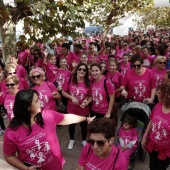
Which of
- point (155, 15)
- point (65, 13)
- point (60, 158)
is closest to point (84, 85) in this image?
point (65, 13)

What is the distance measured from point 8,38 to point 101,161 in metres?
3.26

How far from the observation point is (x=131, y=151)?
371 cm

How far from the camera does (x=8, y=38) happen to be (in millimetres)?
4582

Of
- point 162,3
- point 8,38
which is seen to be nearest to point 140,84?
point 8,38

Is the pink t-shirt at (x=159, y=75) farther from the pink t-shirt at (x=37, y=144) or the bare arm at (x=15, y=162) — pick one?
the bare arm at (x=15, y=162)

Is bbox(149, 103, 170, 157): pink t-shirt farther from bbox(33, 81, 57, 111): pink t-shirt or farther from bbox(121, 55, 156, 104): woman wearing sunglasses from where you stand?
bbox(33, 81, 57, 111): pink t-shirt

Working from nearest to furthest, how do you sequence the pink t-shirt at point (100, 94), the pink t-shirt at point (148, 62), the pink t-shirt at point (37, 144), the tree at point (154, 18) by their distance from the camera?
the pink t-shirt at point (37, 144)
the pink t-shirt at point (100, 94)
the pink t-shirt at point (148, 62)
the tree at point (154, 18)

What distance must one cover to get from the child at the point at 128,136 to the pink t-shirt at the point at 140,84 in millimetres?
613

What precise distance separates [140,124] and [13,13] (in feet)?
8.85

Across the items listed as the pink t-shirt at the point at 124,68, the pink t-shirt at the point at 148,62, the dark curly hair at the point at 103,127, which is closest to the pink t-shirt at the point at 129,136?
the dark curly hair at the point at 103,127

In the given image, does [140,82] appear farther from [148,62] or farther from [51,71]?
[148,62]

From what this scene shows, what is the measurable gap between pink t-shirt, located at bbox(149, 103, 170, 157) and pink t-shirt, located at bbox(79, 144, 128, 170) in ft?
2.16

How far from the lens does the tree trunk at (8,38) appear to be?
437cm

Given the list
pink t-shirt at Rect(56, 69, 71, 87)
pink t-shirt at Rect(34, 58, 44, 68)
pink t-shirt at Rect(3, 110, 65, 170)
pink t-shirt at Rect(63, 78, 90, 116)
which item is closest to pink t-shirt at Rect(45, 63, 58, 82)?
pink t-shirt at Rect(34, 58, 44, 68)
